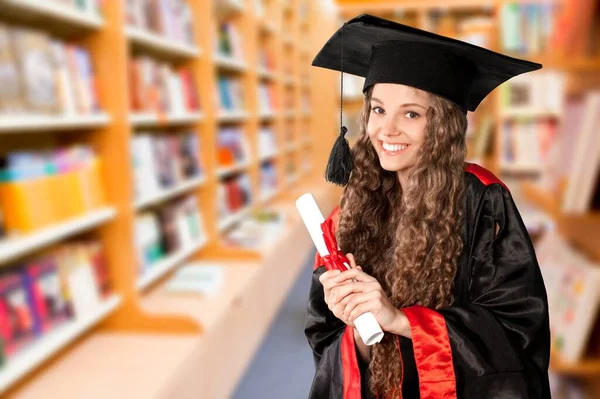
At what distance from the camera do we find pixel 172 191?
3.12 meters

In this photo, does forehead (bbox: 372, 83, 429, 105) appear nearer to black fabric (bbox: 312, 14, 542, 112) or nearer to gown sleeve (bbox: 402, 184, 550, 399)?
black fabric (bbox: 312, 14, 542, 112)

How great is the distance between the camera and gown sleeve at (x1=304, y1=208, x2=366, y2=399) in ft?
2.43

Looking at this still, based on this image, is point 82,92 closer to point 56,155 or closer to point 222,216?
point 56,155

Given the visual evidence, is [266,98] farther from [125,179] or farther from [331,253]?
[331,253]

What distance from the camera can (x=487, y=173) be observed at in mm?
742

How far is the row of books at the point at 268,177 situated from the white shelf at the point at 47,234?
271 centimetres

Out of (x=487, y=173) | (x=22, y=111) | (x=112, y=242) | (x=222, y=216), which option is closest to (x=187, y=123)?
(x=222, y=216)

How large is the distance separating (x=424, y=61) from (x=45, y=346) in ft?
5.73

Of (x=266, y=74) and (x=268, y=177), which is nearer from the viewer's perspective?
(x=266, y=74)

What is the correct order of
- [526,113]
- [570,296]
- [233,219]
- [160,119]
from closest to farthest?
[570,296] < [160,119] < [526,113] < [233,219]

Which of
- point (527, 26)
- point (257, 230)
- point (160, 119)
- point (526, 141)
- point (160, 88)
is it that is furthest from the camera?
point (257, 230)

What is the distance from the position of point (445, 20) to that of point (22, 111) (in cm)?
392

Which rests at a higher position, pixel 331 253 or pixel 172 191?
pixel 331 253

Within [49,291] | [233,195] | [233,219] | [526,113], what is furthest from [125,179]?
[526,113]
